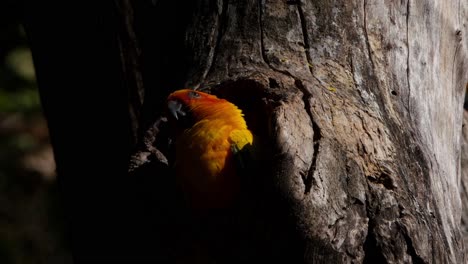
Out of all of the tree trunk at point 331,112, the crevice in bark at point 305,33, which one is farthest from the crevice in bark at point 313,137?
the crevice in bark at point 305,33

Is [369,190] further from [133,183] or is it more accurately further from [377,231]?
[133,183]

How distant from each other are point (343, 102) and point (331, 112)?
0.10 m

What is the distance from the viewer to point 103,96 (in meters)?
4.07

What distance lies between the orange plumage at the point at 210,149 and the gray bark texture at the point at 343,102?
0.31 ft

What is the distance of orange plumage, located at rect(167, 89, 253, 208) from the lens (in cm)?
318

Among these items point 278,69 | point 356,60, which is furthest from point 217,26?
point 356,60

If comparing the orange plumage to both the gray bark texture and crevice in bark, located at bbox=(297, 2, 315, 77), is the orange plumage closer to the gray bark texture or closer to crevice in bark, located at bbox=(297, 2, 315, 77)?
the gray bark texture

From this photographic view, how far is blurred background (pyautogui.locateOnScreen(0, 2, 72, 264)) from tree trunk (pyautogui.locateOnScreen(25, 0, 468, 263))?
382 cm

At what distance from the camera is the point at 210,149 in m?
3.23

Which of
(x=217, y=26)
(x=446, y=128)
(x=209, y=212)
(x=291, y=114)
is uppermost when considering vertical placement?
(x=217, y=26)

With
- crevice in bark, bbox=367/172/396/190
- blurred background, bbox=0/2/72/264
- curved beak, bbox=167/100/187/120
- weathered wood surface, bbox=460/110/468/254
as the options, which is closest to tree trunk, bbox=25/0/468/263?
crevice in bark, bbox=367/172/396/190

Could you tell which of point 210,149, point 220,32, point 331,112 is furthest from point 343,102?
point 220,32

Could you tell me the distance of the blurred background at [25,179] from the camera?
7516 mm

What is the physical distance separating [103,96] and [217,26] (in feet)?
3.17
